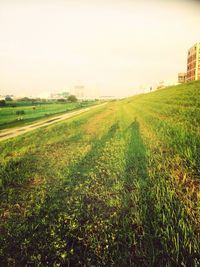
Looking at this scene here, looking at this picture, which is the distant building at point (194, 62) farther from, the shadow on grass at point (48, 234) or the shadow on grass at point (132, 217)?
the shadow on grass at point (48, 234)

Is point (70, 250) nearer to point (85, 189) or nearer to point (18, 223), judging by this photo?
point (18, 223)

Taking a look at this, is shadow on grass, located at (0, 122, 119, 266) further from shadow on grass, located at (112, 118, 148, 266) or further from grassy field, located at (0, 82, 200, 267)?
shadow on grass, located at (112, 118, 148, 266)

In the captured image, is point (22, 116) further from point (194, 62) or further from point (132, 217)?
point (194, 62)

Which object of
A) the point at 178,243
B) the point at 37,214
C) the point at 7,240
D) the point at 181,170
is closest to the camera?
the point at 178,243

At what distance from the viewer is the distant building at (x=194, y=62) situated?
66.9 metres

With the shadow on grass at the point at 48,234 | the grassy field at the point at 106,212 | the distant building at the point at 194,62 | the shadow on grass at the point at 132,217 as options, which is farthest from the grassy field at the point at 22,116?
the distant building at the point at 194,62

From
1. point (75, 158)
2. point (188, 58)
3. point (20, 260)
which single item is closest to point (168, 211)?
→ point (20, 260)

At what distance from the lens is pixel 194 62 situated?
6962cm

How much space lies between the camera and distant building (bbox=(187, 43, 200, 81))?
6688cm

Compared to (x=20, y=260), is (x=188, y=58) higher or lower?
higher

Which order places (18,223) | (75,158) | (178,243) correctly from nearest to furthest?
(178,243)
(18,223)
(75,158)

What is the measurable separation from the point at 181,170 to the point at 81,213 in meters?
3.09

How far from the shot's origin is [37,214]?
3.58 m

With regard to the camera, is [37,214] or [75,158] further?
[75,158]
